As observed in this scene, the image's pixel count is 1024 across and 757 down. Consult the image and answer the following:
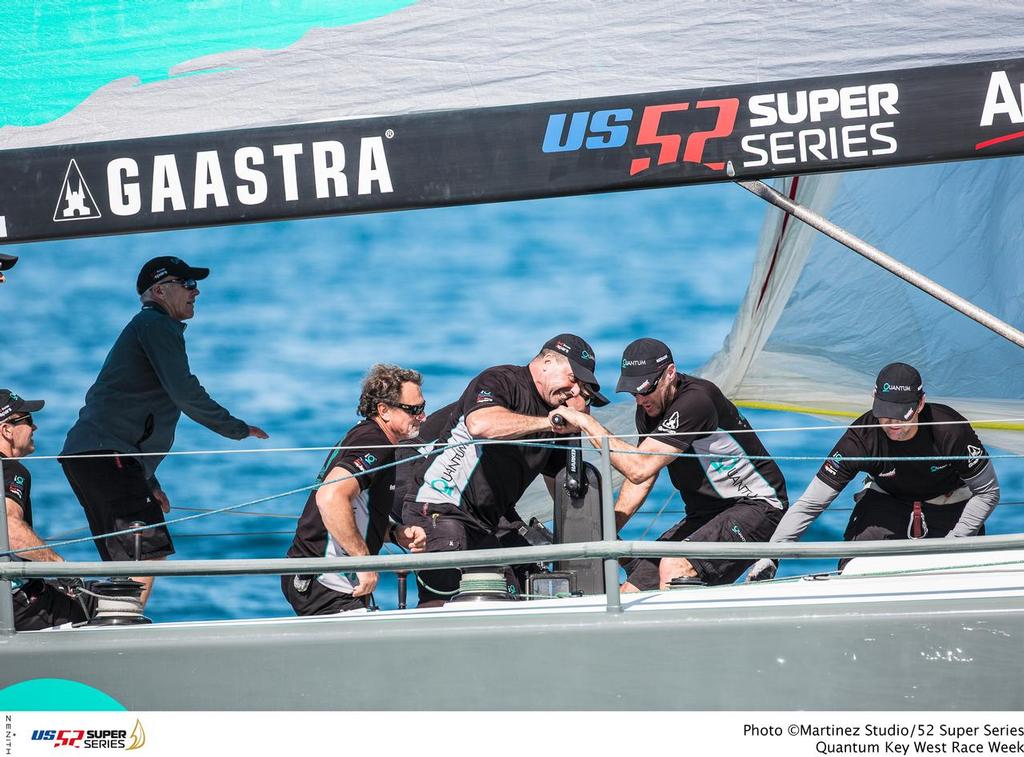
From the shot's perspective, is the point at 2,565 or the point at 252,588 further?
the point at 252,588

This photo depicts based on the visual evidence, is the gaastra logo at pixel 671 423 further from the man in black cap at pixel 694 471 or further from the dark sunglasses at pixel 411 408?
the dark sunglasses at pixel 411 408

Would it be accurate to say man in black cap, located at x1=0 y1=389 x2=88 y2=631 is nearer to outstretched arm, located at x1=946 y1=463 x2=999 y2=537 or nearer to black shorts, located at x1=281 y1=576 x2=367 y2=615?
black shorts, located at x1=281 y1=576 x2=367 y2=615

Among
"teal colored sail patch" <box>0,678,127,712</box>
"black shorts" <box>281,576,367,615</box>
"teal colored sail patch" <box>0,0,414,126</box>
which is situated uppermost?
"teal colored sail patch" <box>0,0,414,126</box>

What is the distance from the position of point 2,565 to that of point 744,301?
8.45 ft

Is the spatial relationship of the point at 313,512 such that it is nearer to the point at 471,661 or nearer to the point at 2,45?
the point at 471,661

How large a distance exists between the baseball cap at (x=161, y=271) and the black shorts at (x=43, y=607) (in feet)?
3.20

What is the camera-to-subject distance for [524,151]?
2902mm

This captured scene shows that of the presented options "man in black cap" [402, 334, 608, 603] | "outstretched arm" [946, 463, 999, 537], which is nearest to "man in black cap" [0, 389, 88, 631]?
"man in black cap" [402, 334, 608, 603]

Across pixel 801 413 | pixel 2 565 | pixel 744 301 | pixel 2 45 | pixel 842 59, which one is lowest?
pixel 2 565

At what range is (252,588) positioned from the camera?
4672 mm

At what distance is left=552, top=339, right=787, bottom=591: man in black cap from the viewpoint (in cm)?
320
